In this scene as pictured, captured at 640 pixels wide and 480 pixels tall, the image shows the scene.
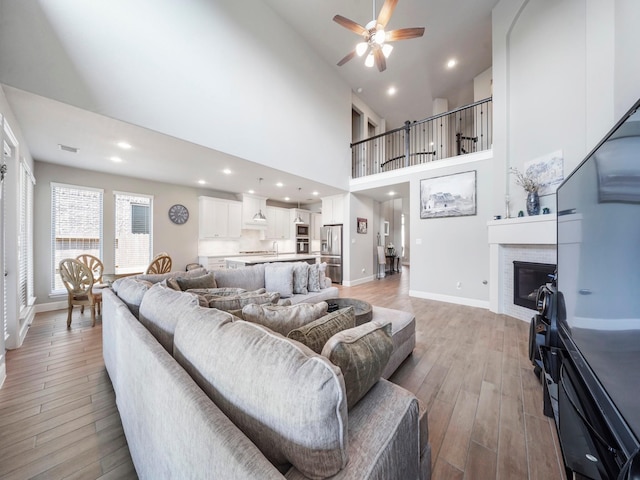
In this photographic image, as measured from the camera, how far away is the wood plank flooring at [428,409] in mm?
1247

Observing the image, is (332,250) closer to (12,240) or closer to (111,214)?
(111,214)

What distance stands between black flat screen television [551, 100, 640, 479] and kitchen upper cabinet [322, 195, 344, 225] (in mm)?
5135

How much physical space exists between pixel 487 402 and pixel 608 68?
11.1ft

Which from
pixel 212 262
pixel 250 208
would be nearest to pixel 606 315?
pixel 212 262

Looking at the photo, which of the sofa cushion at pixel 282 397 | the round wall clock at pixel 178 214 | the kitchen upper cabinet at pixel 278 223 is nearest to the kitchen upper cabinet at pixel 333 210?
the kitchen upper cabinet at pixel 278 223

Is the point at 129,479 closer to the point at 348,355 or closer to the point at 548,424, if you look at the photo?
the point at 348,355

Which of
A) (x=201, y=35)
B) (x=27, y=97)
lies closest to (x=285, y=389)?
(x=27, y=97)

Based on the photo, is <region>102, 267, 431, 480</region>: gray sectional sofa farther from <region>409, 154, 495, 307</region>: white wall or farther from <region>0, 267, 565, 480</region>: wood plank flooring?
<region>409, 154, 495, 307</region>: white wall

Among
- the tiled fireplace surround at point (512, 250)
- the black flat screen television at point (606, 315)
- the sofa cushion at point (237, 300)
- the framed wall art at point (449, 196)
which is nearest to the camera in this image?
the black flat screen television at point (606, 315)

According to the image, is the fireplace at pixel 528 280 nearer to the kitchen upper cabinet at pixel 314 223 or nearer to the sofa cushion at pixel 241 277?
the sofa cushion at pixel 241 277

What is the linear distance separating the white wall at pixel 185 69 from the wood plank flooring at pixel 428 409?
259 cm

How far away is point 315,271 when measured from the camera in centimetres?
348

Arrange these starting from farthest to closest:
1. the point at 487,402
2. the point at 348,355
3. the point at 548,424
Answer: the point at 487,402, the point at 548,424, the point at 348,355

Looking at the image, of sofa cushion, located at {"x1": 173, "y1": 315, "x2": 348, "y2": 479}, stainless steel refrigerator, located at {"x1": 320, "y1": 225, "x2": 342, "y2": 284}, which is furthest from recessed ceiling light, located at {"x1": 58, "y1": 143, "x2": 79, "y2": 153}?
stainless steel refrigerator, located at {"x1": 320, "y1": 225, "x2": 342, "y2": 284}
